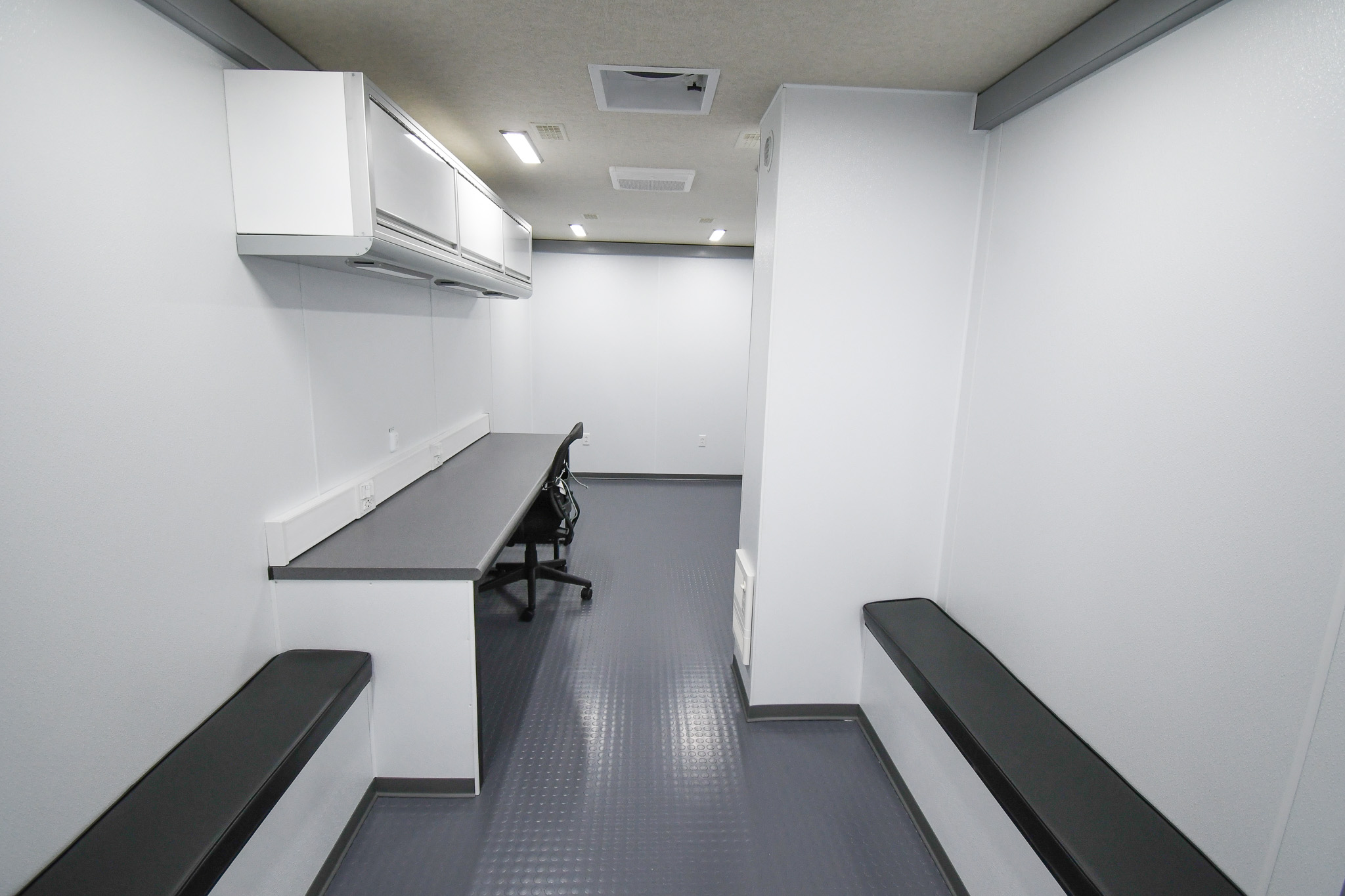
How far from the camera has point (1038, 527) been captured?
1.70 m

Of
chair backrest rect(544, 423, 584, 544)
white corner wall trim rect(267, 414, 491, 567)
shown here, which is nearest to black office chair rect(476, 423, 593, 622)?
chair backrest rect(544, 423, 584, 544)

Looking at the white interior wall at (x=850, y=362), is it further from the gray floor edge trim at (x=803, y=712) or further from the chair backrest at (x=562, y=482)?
the chair backrest at (x=562, y=482)

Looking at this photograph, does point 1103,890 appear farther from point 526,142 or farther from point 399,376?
point 526,142

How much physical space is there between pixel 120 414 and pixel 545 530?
7.17 ft

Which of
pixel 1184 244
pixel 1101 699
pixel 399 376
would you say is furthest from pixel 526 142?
pixel 1101 699

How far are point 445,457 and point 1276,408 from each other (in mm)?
3169

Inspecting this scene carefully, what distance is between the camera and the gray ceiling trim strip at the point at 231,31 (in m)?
1.34

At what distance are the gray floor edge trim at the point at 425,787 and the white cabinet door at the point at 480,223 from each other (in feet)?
6.64

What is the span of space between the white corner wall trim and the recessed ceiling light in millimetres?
1472

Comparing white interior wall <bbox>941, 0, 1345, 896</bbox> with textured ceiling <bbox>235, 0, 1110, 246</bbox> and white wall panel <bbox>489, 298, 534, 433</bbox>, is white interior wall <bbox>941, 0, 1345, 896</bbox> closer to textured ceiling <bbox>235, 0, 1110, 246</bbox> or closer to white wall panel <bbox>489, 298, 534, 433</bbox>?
textured ceiling <bbox>235, 0, 1110, 246</bbox>

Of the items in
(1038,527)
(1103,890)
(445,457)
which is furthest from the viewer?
(445,457)

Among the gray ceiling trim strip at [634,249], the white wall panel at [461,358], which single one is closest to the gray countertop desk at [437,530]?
the white wall panel at [461,358]

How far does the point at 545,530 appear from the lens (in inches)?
130

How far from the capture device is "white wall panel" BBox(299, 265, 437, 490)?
6.52 feet
